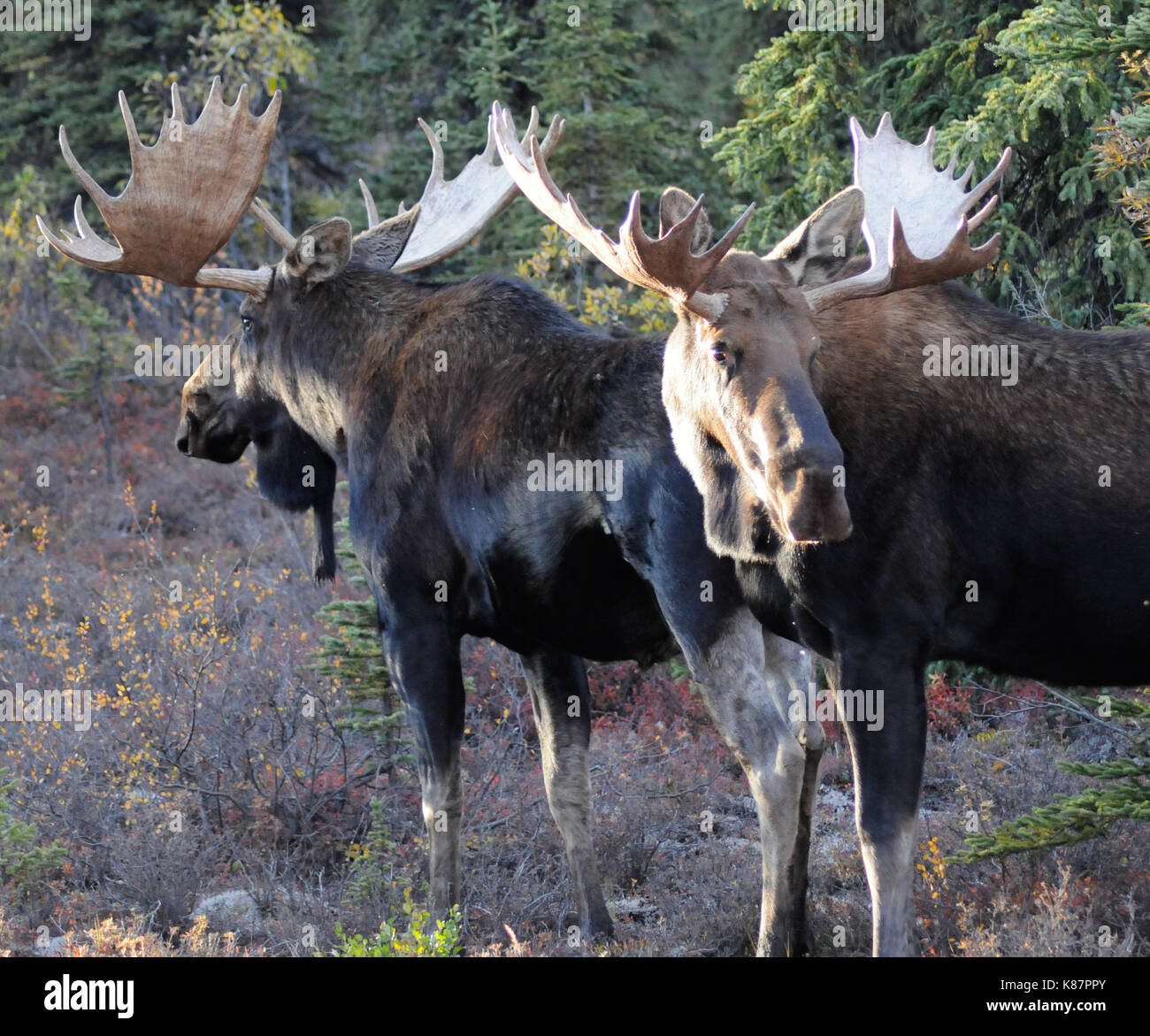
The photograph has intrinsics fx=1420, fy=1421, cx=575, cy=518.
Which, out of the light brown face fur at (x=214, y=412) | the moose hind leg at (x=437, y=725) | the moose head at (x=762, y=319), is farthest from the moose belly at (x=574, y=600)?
the light brown face fur at (x=214, y=412)

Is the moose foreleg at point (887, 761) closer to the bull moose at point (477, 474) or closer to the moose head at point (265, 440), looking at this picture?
the bull moose at point (477, 474)

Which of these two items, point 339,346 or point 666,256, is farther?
point 339,346

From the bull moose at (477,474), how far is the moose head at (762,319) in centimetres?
47

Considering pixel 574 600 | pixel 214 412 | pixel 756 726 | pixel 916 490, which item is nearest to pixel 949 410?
pixel 916 490

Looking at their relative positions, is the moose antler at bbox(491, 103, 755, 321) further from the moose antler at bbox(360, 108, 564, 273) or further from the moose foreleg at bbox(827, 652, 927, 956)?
the moose antler at bbox(360, 108, 564, 273)

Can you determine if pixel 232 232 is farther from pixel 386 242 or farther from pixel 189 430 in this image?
pixel 189 430

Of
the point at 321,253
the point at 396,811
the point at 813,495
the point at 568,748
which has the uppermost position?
the point at 321,253

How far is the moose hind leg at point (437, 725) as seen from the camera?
19.6 ft

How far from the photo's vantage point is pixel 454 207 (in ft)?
23.8

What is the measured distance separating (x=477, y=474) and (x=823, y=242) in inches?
67.4

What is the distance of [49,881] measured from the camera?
654cm

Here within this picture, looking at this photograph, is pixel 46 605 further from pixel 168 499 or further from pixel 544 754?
pixel 544 754

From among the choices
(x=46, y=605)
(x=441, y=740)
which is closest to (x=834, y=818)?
(x=441, y=740)

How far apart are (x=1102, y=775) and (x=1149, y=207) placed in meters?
2.41
